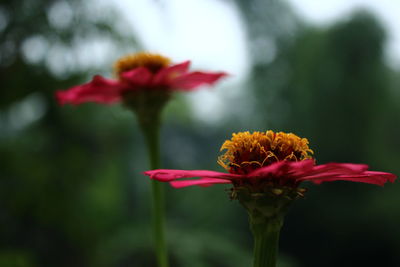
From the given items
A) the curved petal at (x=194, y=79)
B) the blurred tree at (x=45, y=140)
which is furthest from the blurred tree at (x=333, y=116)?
the curved petal at (x=194, y=79)

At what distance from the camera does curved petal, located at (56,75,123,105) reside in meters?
0.75

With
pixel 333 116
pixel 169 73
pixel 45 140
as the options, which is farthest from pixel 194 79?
pixel 333 116

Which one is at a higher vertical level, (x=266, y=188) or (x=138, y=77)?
(x=138, y=77)

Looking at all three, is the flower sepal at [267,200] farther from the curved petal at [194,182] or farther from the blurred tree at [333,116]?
the blurred tree at [333,116]

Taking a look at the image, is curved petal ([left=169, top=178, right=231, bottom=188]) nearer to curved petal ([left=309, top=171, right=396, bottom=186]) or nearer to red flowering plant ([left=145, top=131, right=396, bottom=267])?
red flowering plant ([left=145, top=131, right=396, bottom=267])

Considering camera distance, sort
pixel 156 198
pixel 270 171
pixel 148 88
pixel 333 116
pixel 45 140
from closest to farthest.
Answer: pixel 270 171 < pixel 156 198 < pixel 148 88 < pixel 45 140 < pixel 333 116

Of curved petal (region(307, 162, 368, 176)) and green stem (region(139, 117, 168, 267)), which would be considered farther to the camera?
green stem (region(139, 117, 168, 267))

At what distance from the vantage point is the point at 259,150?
0.48 m

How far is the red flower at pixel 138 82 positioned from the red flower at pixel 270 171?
0.26 m

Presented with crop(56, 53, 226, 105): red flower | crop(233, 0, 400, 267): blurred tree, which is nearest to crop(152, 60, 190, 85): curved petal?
crop(56, 53, 226, 105): red flower

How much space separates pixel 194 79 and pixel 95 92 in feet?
0.63

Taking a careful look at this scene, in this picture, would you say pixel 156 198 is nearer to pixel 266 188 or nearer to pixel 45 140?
pixel 266 188

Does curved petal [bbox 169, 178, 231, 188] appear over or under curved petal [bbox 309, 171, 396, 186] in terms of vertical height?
over

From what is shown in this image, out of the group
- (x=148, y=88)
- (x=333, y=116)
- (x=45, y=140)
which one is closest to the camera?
(x=148, y=88)
